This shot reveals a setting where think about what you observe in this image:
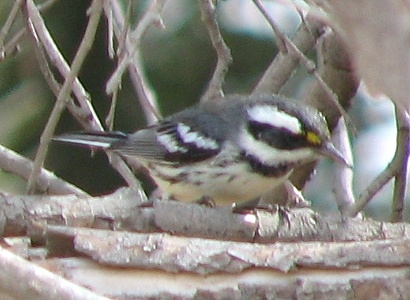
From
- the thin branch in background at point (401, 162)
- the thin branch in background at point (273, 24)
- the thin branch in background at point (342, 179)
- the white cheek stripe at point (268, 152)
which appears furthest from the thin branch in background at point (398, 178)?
the thin branch in background at point (273, 24)

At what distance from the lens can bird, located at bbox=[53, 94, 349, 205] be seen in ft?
11.4

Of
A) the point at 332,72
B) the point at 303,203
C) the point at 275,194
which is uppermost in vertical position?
the point at 332,72

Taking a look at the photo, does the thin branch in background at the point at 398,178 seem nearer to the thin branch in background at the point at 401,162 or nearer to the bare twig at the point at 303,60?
the thin branch in background at the point at 401,162

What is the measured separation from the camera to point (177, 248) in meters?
2.21

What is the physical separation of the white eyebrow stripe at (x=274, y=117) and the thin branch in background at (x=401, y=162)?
0.41 metres

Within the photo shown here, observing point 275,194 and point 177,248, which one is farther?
point 275,194

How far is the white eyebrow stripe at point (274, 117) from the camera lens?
3486 millimetres

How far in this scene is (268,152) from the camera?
3562mm

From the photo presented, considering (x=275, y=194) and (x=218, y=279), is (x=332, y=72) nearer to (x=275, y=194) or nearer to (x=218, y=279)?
(x=275, y=194)

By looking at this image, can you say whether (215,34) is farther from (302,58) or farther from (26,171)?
(26,171)

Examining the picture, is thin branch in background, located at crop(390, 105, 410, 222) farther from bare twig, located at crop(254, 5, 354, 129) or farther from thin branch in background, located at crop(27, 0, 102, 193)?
thin branch in background, located at crop(27, 0, 102, 193)

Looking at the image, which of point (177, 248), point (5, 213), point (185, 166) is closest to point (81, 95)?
point (185, 166)

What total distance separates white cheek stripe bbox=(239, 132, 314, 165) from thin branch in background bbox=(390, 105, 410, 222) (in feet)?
1.28

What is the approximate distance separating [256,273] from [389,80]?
4.54 feet
